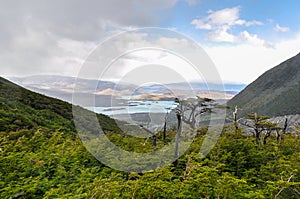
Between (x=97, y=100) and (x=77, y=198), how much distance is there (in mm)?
2057

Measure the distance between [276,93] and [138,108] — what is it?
78.4 meters

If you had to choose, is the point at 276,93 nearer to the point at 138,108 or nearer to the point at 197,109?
the point at 197,109

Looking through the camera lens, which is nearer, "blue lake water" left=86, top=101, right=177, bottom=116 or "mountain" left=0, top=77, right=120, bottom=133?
→ "blue lake water" left=86, top=101, right=177, bottom=116

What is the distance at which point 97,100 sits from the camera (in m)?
5.14

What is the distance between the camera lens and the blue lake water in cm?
547

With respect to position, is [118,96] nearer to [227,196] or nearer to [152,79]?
[152,79]

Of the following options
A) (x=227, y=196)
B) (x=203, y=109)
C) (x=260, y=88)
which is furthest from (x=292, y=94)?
(x=227, y=196)

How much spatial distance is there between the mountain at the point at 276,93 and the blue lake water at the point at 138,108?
5577 cm

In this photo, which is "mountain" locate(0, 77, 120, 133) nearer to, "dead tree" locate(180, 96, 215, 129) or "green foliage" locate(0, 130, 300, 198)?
"green foliage" locate(0, 130, 300, 198)

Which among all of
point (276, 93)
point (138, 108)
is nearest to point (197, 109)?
point (138, 108)

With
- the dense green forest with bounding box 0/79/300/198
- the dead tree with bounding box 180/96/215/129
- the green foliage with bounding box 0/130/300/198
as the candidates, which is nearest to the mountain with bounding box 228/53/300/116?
the dead tree with bounding box 180/96/215/129

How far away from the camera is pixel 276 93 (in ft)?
246

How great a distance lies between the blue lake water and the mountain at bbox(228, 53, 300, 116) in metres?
55.8

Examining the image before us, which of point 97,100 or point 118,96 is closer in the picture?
point 97,100
